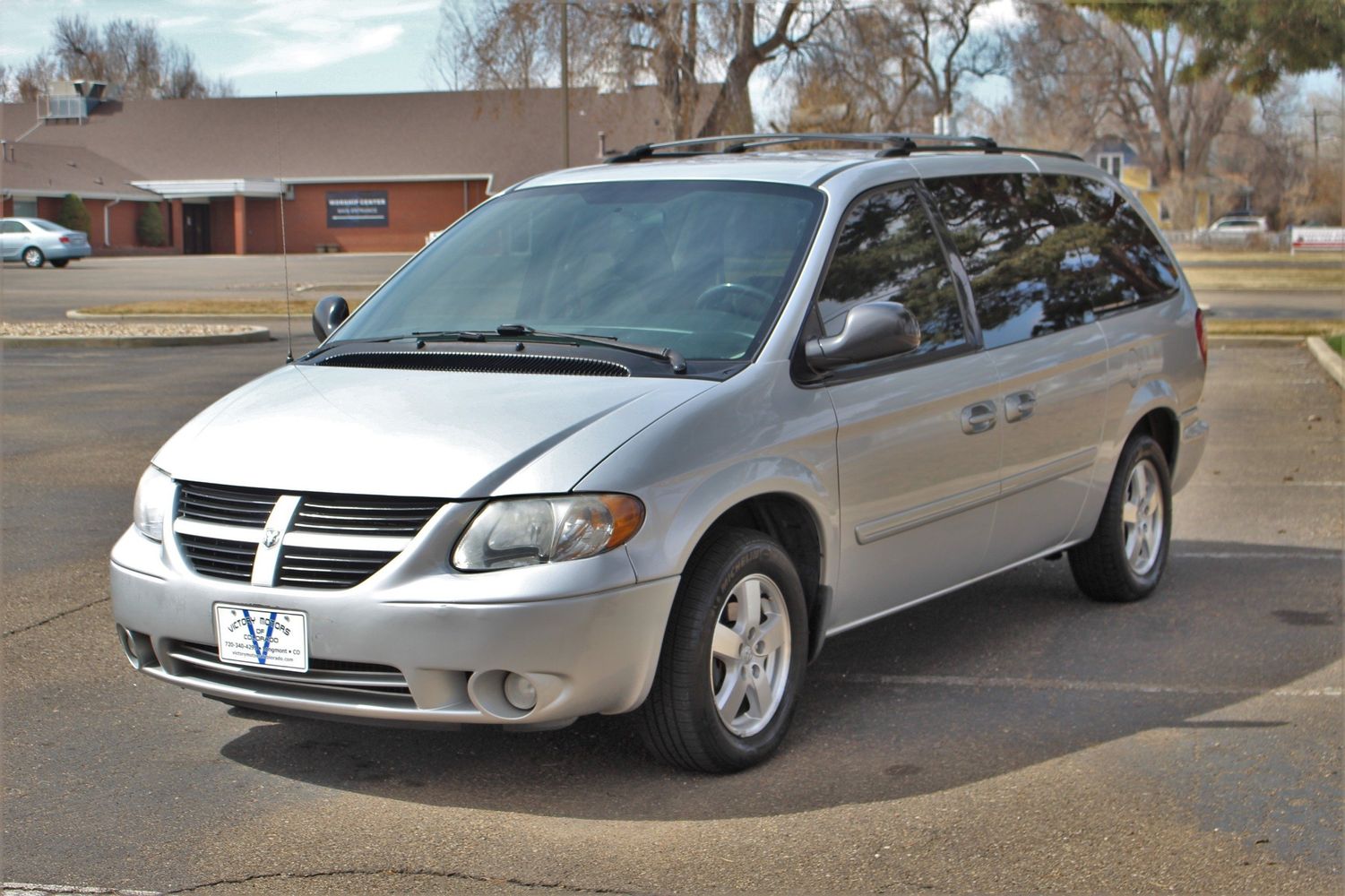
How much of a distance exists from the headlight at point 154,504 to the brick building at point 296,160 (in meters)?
63.8

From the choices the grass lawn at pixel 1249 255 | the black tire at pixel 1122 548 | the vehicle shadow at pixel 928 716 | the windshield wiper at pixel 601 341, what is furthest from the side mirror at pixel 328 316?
the grass lawn at pixel 1249 255

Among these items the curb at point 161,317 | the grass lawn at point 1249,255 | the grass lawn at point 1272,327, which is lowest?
the grass lawn at point 1272,327

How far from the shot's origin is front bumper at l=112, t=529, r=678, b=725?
416 cm

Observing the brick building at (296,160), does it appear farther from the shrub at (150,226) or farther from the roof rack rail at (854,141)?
the roof rack rail at (854,141)

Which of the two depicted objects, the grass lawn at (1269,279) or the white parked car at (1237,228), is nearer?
the grass lawn at (1269,279)

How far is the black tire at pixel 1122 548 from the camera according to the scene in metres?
6.82

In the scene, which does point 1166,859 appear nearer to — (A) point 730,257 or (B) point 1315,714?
(B) point 1315,714

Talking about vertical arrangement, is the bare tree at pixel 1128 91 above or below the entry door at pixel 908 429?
above

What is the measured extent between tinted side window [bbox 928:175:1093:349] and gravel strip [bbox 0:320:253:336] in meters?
16.3

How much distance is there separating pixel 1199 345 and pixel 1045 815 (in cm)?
368

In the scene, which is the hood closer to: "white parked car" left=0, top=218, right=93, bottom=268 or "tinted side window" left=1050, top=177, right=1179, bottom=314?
"tinted side window" left=1050, top=177, right=1179, bottom=314

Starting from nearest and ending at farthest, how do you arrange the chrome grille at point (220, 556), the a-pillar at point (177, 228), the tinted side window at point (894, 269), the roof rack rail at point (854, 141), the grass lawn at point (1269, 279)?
1. the chrome grille at point (220, 556)
2. the tinted side window at point (894, 269)
3. the roof rack rail at point (854, 141)
4. the grass lawn at point (1269, 279)
5. the a-pillar at point (177, 228)

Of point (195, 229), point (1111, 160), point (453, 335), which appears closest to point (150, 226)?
point (195, 229)

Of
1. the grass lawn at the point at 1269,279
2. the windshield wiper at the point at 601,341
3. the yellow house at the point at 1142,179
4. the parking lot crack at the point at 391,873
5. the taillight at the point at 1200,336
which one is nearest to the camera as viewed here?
the parking lot crack at the point at 391,873
